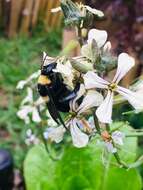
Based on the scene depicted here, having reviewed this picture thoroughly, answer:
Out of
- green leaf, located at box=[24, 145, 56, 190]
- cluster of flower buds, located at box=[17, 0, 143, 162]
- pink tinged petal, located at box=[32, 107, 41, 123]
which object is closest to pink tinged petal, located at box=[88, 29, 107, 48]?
cluster of flower buds, located at box=[17, 0, 143, 162]

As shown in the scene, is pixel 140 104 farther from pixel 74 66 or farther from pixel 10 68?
pixel 10 68

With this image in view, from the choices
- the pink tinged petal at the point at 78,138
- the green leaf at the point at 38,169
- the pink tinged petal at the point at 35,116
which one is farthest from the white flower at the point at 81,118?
the green leaf at the point at 38,169

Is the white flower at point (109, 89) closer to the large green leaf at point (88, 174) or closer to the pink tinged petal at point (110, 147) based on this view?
the pink tinged petal at point (110, 147)

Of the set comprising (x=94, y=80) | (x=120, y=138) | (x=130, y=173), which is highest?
(x=94, y=80)

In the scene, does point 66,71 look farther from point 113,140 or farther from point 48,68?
point 113,140

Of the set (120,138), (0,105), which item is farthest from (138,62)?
(120,138)

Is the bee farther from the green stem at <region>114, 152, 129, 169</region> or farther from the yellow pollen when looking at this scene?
the green stem at <region>114, 152, 129, 169</region>
